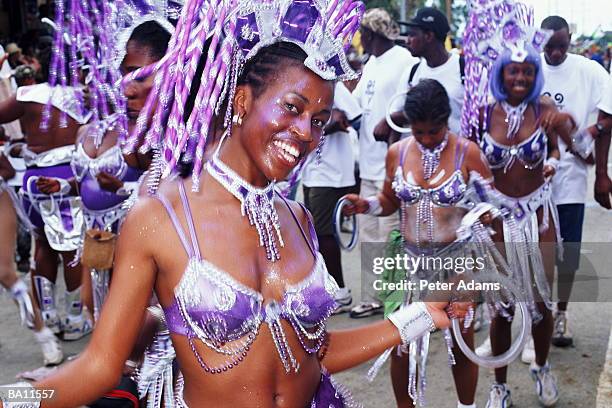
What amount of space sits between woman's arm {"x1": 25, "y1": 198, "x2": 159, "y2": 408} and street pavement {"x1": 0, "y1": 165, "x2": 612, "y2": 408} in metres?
2.62

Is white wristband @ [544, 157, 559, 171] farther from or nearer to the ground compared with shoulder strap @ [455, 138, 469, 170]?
nearer to the ground

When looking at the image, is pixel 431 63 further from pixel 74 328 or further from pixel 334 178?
pixel 74 328

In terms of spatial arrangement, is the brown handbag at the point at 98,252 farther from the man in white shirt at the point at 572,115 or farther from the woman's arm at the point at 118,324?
the man in white shirt at the point at 572,115

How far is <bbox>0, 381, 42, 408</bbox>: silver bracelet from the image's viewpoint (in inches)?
63.2

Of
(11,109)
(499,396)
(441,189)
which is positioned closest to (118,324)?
(441,189)

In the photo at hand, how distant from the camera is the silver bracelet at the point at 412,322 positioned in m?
2.10

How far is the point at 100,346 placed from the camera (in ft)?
5.50

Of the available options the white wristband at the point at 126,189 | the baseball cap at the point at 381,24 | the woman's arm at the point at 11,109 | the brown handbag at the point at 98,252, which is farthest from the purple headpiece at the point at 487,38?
the woman's arm at the point at 11,109

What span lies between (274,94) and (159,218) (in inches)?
15.3

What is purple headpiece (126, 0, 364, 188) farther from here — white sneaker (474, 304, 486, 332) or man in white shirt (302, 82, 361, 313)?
man in white shirt (302, 82, 361, 313)

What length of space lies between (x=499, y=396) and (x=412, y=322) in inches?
81.0

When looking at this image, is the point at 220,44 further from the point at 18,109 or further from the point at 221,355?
the point at 18,109

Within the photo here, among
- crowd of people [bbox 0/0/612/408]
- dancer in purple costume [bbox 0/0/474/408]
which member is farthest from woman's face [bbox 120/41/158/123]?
dancer in purple costume [bbox 0/0/474/408]

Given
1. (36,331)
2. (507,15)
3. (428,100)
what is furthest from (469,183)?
(36,331)
